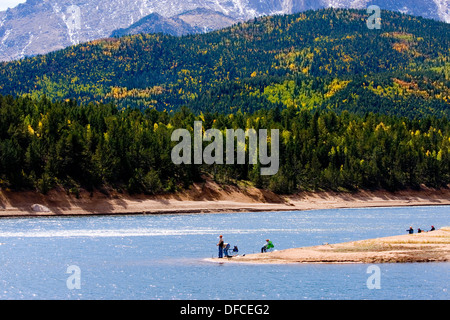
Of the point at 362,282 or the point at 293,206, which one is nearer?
the point at 362,282

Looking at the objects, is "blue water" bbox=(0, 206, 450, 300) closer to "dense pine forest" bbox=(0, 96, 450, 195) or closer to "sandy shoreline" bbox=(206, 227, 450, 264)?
"sandy shoreline" bbox=(206, 227, 450, 264)

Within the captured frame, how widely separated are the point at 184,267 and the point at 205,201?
92.4m

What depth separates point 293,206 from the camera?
170000 mm

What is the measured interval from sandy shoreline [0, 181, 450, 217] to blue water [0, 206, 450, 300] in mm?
18176

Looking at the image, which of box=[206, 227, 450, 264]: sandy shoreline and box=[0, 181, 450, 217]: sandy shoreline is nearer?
box=[206, 227, 450, 264]: sandy shoreline

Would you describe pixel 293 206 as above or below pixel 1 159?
below

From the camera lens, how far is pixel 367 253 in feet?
236

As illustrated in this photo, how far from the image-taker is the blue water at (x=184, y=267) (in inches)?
2279

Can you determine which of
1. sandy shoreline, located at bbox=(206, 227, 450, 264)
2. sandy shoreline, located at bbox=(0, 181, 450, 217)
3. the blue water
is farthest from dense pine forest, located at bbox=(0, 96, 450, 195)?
sandy shoreline, located at bbox=(206, 227, 450, 264)

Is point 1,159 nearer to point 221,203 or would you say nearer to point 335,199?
point 221,203

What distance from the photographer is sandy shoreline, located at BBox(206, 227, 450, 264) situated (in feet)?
231

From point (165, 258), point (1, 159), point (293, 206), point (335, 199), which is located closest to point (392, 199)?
point (335, 199)
